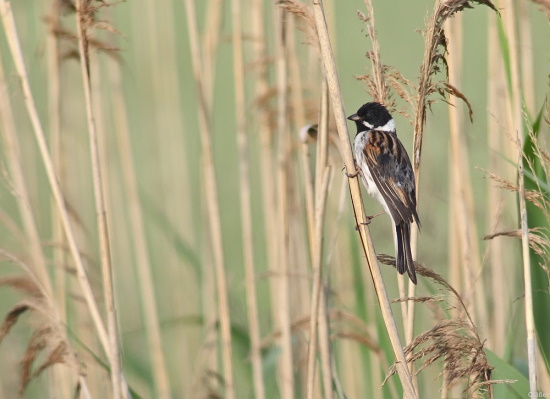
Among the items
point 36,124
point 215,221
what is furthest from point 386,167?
point 36,124

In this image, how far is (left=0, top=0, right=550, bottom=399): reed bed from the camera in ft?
7.40

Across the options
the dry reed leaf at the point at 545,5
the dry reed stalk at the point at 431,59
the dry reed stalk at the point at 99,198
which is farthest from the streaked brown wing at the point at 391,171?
the dry reed stalk at the point at 99,198

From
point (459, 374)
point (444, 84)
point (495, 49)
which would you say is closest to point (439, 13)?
point (444, 84)

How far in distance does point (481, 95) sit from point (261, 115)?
3880mm

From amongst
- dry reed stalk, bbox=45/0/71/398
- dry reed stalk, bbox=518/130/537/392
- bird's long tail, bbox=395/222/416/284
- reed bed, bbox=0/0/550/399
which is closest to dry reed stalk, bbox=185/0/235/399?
reed bed, bbox=0/0/550/399

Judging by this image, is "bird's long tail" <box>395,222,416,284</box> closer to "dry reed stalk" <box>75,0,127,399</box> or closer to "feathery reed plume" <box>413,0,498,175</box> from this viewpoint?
"feathery reed plume" <box>413,0,498,175</box>

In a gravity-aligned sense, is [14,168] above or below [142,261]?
above

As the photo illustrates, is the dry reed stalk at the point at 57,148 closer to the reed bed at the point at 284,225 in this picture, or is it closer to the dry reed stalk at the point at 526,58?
the reed bed at the point at 284,225

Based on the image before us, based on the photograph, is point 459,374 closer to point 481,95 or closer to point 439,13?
point 439,13

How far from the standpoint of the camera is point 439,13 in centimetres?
213

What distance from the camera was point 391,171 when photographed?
120 inches

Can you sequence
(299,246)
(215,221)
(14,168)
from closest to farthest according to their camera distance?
(14,168) → (215,221) → (299,246)

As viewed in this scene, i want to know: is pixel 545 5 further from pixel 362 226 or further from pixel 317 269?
pixel 317 269

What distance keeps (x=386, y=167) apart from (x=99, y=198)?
3.74ft
